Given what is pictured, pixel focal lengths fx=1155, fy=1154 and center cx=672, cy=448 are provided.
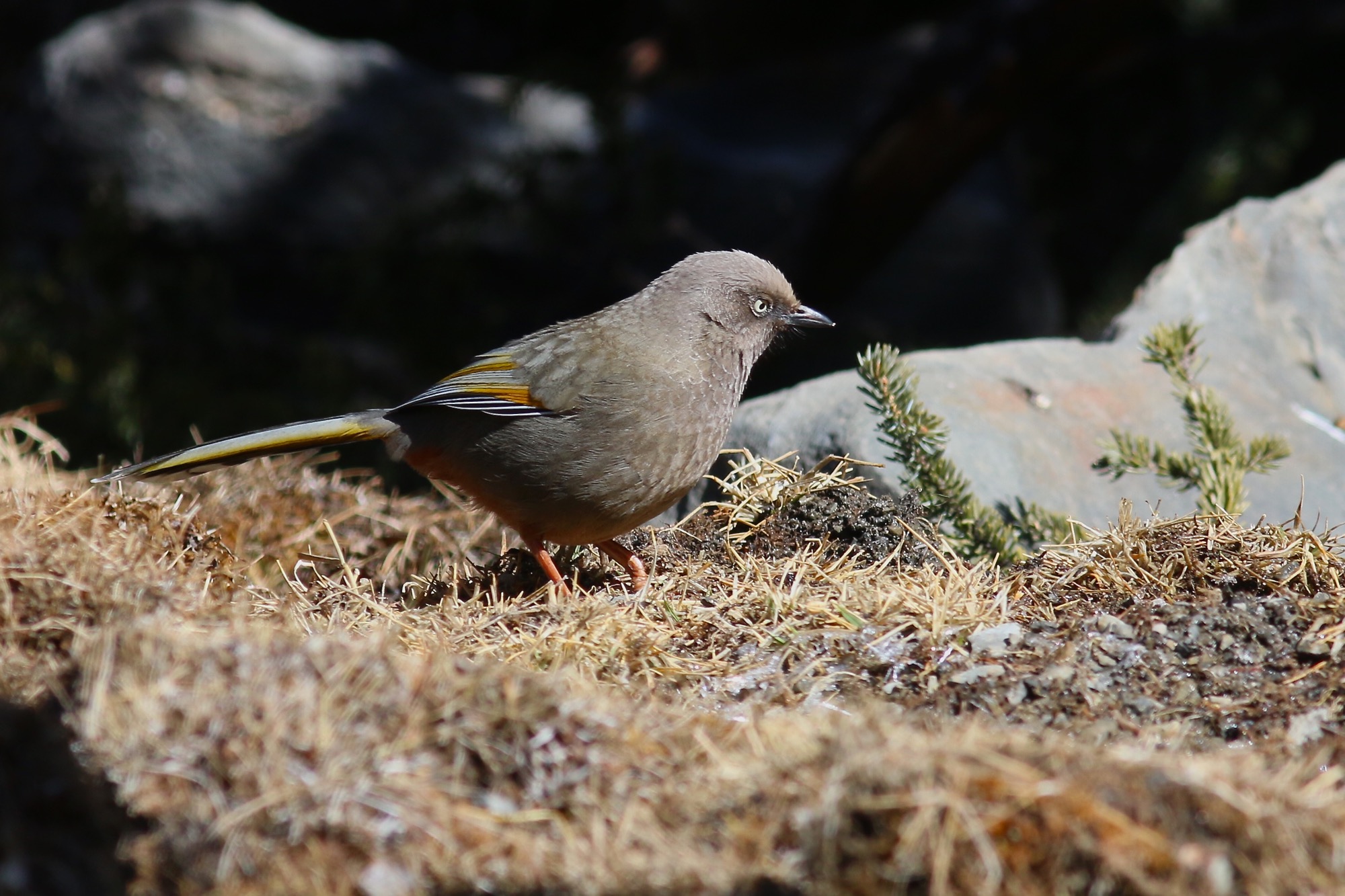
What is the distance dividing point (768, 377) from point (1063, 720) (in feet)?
16.0

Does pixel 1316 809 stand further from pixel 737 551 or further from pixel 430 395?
pixel 430 395

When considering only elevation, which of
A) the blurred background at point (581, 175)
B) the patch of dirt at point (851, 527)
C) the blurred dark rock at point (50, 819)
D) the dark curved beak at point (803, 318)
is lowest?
the blurred dark rock at point (50, 819)

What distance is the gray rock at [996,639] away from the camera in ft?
10.6

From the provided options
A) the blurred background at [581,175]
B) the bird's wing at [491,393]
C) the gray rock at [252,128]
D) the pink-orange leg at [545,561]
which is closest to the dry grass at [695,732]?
the pink-orange leg at [545,561]

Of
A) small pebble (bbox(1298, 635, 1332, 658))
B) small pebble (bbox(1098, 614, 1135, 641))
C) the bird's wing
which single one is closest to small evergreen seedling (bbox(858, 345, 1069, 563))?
small pebble (bbox(1098, 614, 1135, 641))

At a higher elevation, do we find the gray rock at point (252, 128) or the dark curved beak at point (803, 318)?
the gray rock at point (252, 128)

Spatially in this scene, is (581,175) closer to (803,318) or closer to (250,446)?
(803,318)

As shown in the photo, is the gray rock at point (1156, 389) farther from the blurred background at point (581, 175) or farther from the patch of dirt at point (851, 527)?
the blurred background at point (581, 175)

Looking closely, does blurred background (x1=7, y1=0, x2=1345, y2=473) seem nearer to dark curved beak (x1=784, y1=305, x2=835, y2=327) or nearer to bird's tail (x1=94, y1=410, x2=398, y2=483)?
dark curved beak (x1=784, y1=305, x2=835, y2=327)

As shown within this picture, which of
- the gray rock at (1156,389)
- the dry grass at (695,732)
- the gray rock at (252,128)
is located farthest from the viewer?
the gray rock at (252,128)

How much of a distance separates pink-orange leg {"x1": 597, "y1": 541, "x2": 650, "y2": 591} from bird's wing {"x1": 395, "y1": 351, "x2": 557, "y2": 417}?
22.2 inches

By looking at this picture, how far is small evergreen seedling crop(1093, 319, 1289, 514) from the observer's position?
4.14 m

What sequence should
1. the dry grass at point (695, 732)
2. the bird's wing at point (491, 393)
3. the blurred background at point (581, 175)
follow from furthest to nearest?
the blurred background at point (581, 175) < the bird's wing at point (491, 393) < the dry grass at point (695, 732)

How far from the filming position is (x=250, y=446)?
165 inches
